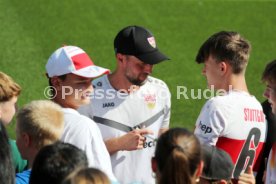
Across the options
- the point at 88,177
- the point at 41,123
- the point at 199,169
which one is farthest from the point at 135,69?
the point at 88,177

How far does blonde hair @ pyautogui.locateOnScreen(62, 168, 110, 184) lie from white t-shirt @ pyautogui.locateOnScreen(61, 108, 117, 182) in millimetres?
937

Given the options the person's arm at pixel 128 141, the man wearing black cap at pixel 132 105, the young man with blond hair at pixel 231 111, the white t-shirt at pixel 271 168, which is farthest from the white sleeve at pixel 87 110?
the white t-shirt at pixel 271 168

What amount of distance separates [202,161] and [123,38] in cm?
208

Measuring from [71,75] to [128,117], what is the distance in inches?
31.5

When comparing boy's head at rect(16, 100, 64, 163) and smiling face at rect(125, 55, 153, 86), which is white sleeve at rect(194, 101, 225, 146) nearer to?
smiling face at rect(125, 55, 153, 86)

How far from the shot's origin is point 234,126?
15.1 ft

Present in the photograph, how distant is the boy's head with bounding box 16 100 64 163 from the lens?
394 cm

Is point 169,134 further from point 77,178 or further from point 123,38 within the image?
point 123,38

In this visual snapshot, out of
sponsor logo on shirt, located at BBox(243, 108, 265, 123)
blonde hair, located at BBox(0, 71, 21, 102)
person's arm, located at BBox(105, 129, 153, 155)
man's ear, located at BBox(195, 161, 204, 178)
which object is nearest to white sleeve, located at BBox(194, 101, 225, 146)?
sponsor logo on shirt, located at BBox(243, 108, 265, 123)

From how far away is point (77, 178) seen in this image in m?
3.12

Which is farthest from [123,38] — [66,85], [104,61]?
[104,61]

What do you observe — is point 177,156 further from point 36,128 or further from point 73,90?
point 73,90

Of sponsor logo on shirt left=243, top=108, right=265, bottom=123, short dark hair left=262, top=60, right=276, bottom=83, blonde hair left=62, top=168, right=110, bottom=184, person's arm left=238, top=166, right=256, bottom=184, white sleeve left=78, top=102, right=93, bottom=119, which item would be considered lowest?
person's arm left=238, top=166, right=256, bottom=184

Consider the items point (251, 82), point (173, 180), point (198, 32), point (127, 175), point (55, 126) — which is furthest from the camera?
point (198, 32)
